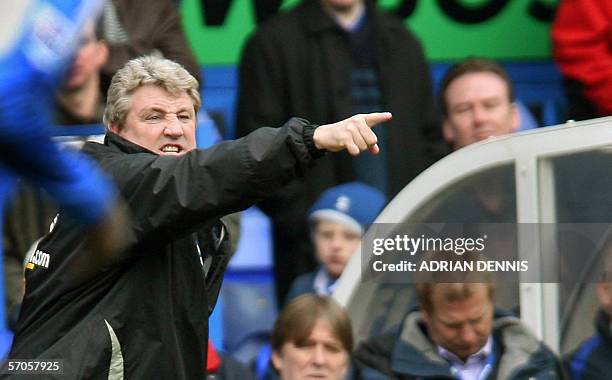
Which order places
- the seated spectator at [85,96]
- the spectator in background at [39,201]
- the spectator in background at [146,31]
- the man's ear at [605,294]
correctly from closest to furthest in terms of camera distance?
1. the man's ear at [605,294]
2. the spectator in background at [39,201]
3. the seated spectator at [85,96]
4. the spectator in background at [146,31]

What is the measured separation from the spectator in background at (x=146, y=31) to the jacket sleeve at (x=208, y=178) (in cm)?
199

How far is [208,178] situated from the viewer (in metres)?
4.72

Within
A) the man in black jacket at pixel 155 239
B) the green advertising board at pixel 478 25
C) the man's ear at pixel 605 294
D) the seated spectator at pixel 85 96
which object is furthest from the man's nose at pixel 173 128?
the green advertising board at pixel 478 25

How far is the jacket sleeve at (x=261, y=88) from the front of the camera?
23.4ft

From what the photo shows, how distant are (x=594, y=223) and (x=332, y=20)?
2245 mm

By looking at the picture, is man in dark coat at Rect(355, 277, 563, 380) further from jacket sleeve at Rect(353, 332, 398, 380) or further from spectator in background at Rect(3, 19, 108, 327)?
spectator in background at Rect(3, 19, 108, 327)

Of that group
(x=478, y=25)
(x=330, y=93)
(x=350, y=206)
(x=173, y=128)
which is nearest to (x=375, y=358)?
(x=173, y=128)

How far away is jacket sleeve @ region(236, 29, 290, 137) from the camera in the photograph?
23.4 feet

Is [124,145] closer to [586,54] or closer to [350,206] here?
[350,206]

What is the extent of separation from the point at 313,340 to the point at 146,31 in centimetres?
179

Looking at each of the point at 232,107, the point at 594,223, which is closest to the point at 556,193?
the point at 594,223

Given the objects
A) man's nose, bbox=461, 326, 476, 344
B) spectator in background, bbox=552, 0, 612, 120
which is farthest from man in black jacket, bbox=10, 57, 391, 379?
spectator in background, bbox=552, 0, 612, 120

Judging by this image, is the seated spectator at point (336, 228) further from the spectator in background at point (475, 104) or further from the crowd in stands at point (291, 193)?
the spectator in background at point (475, 104)

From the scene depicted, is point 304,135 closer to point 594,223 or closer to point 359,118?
point 359,118
